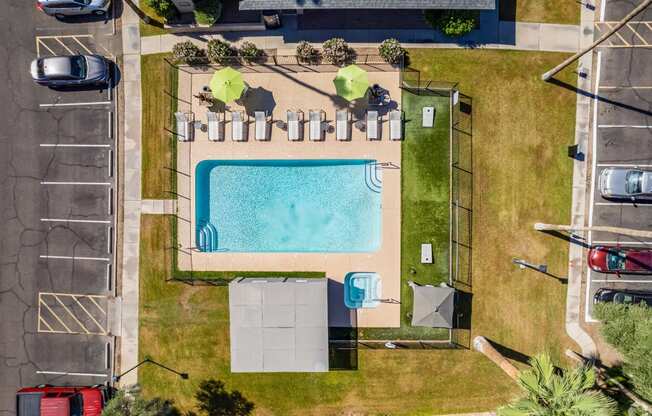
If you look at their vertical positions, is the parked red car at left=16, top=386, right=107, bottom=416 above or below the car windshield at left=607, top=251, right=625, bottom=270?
below

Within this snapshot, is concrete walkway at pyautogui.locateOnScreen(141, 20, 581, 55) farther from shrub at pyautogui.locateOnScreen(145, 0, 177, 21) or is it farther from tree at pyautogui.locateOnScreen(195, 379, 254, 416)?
tree at pyautogui.locateOnScreen(195, 379, 254, 416)

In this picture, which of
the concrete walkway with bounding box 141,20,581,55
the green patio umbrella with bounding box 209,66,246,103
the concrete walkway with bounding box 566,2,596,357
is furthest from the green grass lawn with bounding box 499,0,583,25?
the green patio umbrella with bounding box 209,66,246,103

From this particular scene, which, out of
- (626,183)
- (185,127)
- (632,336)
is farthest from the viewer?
(185,127)

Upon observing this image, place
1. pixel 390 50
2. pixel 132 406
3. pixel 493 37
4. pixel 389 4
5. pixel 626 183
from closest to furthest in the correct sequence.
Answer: pixel 389 4 < pixel 132 406 < pixel 626 183 < pixel 390 50 < pixel 493 37

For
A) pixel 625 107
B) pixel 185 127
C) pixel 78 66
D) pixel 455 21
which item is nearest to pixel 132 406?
pixel 185 127

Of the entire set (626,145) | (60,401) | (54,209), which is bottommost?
(60,401)

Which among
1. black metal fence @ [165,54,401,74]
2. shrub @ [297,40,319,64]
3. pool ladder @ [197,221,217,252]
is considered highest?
shrub @ [297,40,319,64]

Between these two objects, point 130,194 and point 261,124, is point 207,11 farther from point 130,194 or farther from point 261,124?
point 130,194

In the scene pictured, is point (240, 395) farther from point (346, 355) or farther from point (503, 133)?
point (503, 133)
